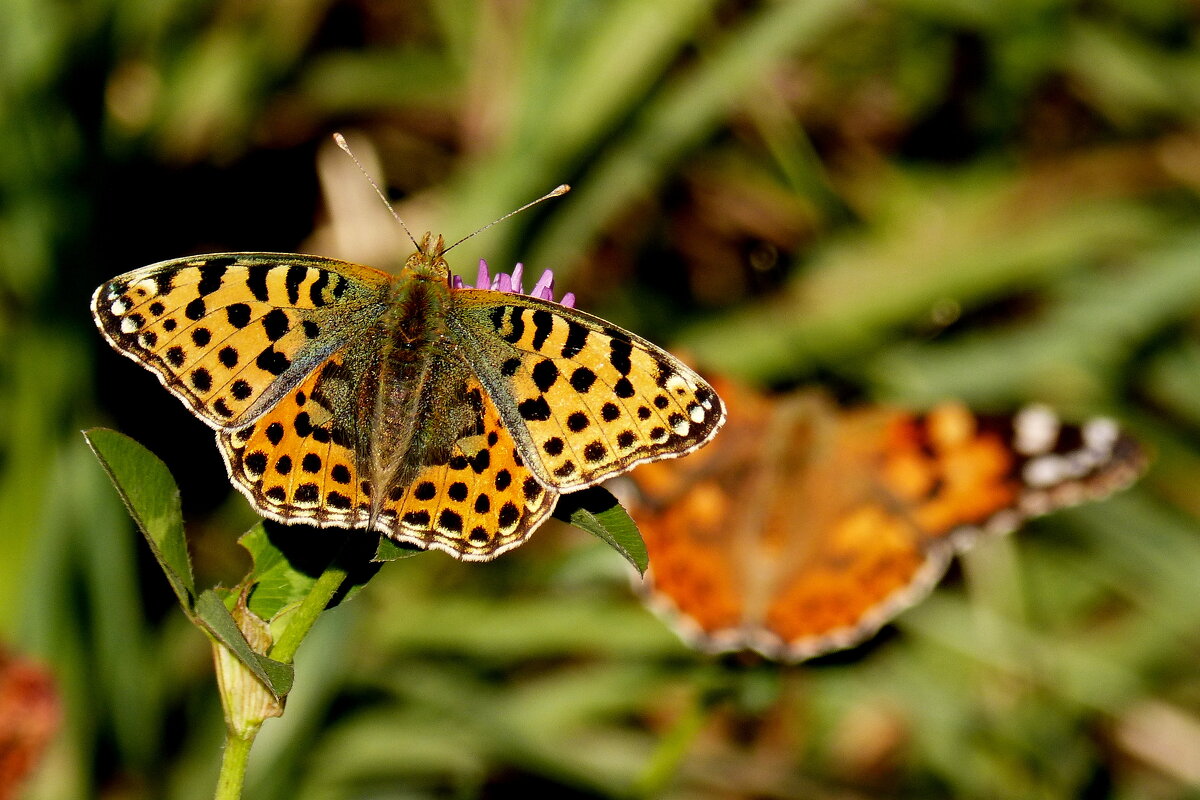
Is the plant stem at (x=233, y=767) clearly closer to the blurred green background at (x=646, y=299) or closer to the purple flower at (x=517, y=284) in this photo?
the purple flower at (x=517, y=284)

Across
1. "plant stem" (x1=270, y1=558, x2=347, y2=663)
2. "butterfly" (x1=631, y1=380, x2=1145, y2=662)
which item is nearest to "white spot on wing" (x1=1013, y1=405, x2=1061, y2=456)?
"butterfly" (x1=631, y1=380, x2=1145, y2=662)

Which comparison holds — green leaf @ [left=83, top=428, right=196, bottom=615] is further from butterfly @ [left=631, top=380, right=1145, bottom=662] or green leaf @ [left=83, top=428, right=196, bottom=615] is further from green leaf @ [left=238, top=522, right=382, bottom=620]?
butterfly @ [left=631, top=380, right=1145, bottom=662]

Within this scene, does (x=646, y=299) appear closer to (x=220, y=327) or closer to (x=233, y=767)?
(x=220, y=327)

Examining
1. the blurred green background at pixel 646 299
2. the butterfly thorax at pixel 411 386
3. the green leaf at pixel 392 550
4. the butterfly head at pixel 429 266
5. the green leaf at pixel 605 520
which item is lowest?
the blurred green background at pixel 646 299

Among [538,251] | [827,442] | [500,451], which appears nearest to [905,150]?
[538,251]

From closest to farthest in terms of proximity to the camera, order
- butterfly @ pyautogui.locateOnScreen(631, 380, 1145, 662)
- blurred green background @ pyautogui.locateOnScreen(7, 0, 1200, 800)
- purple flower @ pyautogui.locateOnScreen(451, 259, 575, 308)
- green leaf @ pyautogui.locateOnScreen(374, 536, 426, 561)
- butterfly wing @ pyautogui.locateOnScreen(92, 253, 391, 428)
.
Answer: green leaf @ pyautogui.locateOnScreen(374, 536, 426, 561), butterfly wing @ pyautogui.locateOnScreen(92, 253, 391, 428), purple flower @ pyautogui.locateOnScreen(451, 259, 575, 308), butterfly @ pyautogui.locateOnScreen(631, 380, 1145, 662), blurred green background @ pyautogui.locateOnScreen(7, 0, 1200, 800)

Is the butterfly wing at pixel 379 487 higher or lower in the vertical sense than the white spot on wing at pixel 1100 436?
higher

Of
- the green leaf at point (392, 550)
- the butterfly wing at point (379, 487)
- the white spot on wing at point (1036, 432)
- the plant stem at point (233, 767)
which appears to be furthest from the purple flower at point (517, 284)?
the white spot on wing at point (1036, 432)
